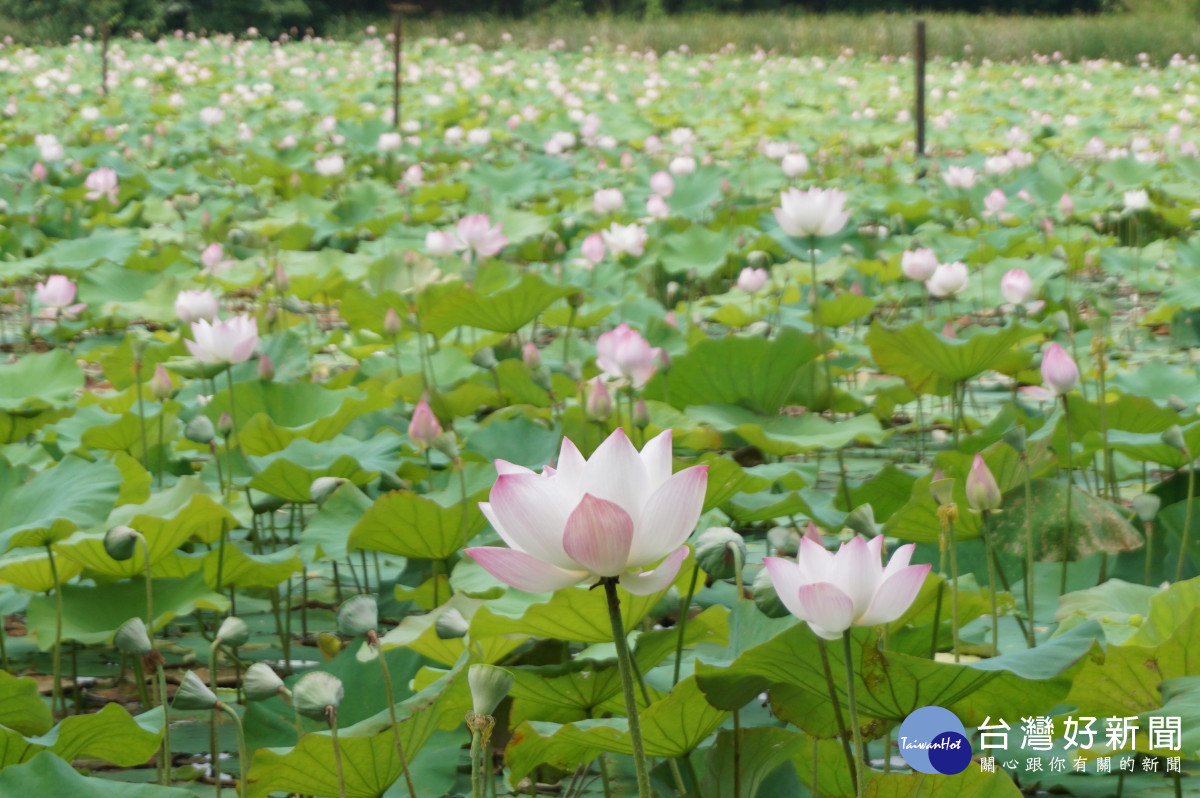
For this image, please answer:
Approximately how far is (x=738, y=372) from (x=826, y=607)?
4.04 feet

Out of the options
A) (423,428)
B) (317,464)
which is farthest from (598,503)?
(317,464)

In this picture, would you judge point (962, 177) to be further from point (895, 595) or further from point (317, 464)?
point (895, 595)

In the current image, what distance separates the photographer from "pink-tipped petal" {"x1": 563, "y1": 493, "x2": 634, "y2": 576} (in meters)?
0.62

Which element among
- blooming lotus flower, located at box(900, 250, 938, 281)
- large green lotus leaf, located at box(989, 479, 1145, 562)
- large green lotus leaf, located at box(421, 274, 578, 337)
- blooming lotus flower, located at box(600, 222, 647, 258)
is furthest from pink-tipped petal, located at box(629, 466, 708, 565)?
blooming lotus flower, located at box(600, 222, 647, 258)

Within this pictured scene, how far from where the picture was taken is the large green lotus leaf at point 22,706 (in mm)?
977

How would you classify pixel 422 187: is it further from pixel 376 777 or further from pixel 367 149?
pixel 376 777

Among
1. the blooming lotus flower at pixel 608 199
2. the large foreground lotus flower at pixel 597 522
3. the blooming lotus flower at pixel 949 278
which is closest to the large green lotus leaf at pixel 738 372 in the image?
the blooming lotus flower at pixel 949 278

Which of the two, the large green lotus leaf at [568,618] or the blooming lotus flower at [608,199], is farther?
the blooming lotus flower at [608,199]

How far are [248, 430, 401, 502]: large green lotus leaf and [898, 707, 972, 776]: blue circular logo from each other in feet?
2.60

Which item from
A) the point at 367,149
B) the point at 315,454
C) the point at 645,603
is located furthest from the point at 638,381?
the point at 367,149

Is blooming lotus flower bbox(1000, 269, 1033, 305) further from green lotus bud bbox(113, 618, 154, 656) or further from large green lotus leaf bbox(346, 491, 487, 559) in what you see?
green lotus bud bbox(113, 618, 154, 656)

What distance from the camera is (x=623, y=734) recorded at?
0.83 m

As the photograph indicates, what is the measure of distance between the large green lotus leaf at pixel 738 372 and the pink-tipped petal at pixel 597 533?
1.23m

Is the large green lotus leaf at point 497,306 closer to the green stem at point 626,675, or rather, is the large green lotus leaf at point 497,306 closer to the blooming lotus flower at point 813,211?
the blooming lotus flower at point 813,211
